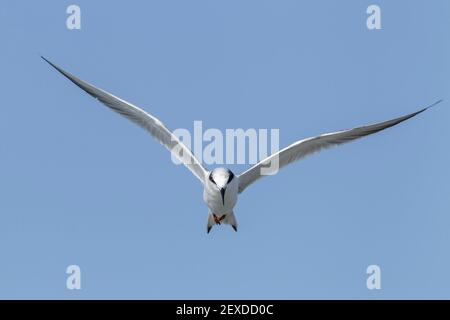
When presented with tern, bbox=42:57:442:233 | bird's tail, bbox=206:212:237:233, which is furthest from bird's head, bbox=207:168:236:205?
bird's tail, bbox=206:212:237:233

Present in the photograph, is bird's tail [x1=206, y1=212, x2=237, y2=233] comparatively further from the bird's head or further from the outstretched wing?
the bird's head

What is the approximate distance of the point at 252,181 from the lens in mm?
11469

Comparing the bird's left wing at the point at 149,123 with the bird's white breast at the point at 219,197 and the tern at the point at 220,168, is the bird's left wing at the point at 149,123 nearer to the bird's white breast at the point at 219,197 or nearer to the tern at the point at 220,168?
the tern at the point at 220,168

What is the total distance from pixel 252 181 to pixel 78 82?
295 centimetres

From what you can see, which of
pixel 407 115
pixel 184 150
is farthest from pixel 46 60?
pixel 407 115

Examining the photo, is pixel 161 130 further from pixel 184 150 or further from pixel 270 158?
pixel 270 158

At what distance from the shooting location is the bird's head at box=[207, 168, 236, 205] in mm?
10688

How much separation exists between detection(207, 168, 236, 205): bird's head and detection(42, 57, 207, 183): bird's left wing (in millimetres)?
488

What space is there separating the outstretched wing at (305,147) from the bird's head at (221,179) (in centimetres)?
44

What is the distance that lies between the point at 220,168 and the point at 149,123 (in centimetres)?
143

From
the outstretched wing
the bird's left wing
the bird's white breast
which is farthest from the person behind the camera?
the bird's left wing

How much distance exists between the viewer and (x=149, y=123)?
11.7 meters

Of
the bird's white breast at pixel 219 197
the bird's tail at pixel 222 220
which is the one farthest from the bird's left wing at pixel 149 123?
the bird's tail at pixel 222 220

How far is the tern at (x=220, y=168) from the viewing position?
35.7 ft
